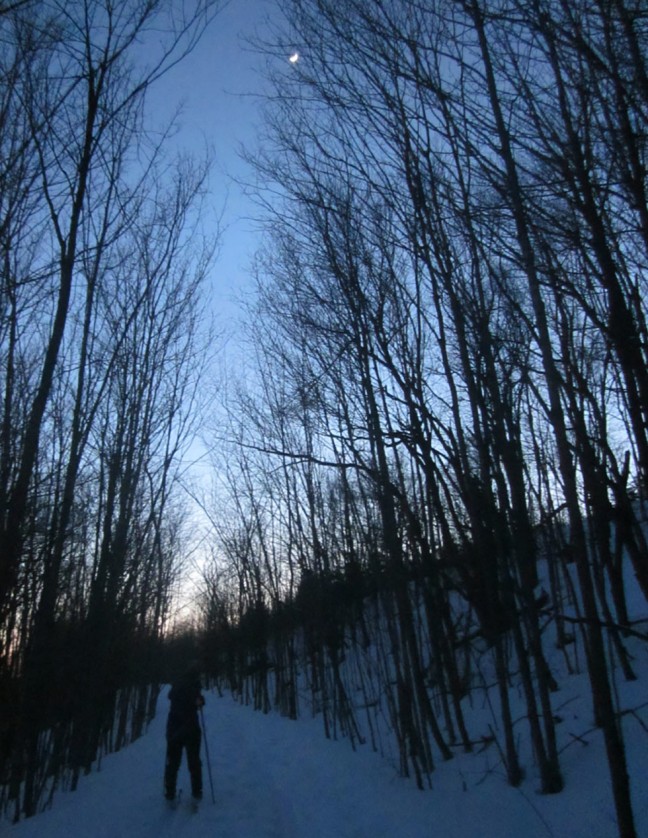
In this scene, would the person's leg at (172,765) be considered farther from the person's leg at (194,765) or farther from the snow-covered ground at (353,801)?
the snow-covered ground at (353,801)

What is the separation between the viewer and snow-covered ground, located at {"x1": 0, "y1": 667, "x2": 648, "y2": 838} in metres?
4.48

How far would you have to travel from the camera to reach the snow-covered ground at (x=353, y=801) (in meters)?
4.48

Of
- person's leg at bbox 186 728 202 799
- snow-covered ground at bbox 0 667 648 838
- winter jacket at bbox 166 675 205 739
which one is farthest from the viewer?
winter jacket at bbox 166 675 205 739

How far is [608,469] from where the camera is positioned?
7.79 m

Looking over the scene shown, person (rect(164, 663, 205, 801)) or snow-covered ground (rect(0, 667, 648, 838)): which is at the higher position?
person (rect(164, 663, 205, 801))

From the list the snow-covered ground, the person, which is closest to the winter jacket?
the person

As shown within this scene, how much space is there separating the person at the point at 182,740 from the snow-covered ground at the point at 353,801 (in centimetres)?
25

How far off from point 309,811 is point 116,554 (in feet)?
20.5

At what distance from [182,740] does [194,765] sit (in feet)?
0.97

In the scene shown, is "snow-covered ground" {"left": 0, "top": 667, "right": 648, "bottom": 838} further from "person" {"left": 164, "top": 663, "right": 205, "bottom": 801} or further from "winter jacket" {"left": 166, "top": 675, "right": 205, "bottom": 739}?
"winter jacket" {"left": 166, "top": 675, "right": 205, "bottom": 739}

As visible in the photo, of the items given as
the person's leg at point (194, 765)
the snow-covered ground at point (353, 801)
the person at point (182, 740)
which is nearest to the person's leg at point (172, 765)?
the person at point (182, 740)

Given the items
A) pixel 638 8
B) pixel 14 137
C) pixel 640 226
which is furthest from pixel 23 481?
pixel 638 8

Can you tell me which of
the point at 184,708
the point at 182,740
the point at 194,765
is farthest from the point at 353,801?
the point at 184,708

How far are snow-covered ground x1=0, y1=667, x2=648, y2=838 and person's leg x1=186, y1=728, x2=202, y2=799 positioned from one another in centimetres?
17
